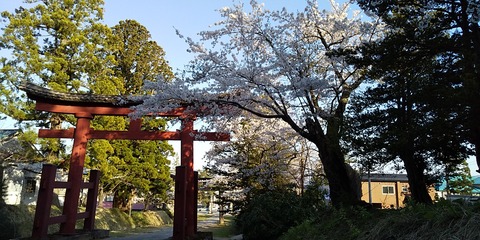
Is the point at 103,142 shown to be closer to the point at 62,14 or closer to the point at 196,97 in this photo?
the point at 62,14

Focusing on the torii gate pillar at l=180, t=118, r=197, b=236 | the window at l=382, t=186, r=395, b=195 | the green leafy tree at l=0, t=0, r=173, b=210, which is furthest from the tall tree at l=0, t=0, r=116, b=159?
the window at l=382, t=186, r=395, b=195

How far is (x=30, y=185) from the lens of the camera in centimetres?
2423

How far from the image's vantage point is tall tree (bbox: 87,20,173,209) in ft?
71.6

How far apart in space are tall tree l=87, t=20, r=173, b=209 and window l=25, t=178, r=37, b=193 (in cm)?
522

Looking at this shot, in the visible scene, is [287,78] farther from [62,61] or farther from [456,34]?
[62,61]

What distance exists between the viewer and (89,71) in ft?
58.2

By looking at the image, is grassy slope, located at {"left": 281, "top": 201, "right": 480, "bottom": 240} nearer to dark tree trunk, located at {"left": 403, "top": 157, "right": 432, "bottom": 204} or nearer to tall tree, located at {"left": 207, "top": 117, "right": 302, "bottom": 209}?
dark tree trunk, located at {"left": 403, "top": 157, "right": 432, "bottom": 204}

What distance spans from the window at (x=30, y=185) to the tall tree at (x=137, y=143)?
5.22m

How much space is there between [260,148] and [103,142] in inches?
292

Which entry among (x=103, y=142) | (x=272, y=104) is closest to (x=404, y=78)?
(x=272, y=104)

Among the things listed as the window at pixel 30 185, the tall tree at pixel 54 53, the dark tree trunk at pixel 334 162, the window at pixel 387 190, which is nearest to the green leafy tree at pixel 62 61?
the tall tree at pixel 54 53

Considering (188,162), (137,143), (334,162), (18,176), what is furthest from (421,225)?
(18,176)

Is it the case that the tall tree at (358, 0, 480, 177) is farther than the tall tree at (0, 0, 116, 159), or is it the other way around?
the tall tree at (0, 0, 116, 159)

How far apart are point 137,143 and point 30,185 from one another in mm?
7821
